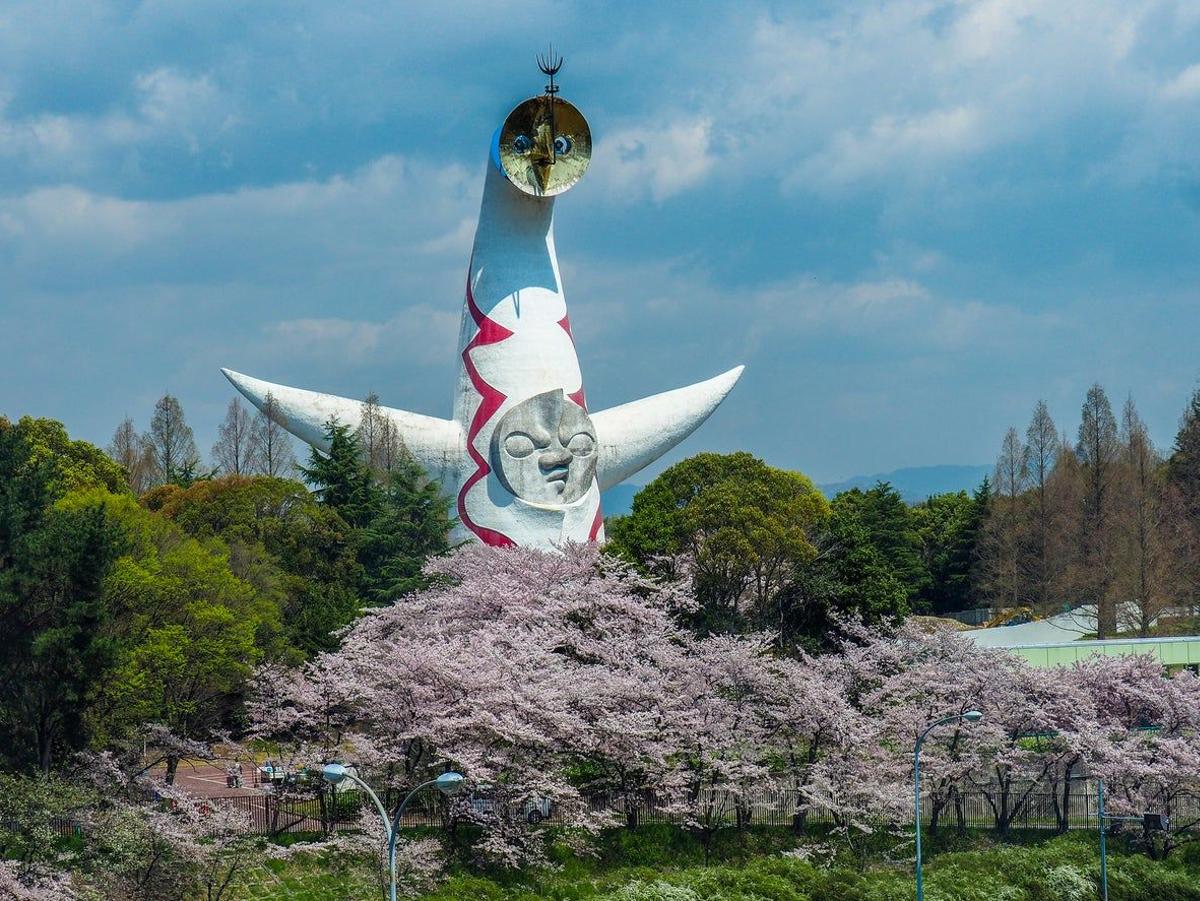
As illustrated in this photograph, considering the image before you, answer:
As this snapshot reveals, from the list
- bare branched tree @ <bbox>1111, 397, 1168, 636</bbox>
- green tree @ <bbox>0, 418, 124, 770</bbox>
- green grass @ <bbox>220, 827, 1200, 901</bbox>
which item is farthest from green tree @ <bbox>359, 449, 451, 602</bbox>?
bare branched tree @ <bbox>1111, 397, 1168, 636</bbox>

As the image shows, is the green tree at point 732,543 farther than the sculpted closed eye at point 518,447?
Yes

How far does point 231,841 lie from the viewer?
23672 millimetres

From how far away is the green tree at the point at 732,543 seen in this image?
37000 millimetres

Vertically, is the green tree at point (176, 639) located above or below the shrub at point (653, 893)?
above

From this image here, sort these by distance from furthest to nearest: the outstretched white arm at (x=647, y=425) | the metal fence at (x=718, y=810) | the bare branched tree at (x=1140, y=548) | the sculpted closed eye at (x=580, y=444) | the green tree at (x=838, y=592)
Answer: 1. the bare branched tree at (x=1140, y=548)
2. the outstretched white arm at (x=647, y=425)
3. the sculpted closed eye at (x=580, y=444)
4. the green tree at (x=838, y=592)
5. the metal fence at (x=718, y=810)

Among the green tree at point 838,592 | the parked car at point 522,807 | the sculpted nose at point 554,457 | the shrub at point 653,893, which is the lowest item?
the shrub at point 653,893

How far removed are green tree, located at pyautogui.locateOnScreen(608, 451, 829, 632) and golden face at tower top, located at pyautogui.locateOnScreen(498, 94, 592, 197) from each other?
821 centimetres

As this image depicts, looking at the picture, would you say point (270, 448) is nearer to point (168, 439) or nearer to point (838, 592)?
point (168, 439)

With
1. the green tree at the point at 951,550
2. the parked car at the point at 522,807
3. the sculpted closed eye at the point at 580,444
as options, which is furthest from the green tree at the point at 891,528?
the parked car at the point at 522,807

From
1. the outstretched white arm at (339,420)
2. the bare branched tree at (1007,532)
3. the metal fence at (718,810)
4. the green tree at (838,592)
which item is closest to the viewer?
the metal fence at (718,810)

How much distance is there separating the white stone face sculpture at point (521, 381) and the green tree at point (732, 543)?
4.94 ft

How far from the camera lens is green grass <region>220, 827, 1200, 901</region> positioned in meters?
24.5

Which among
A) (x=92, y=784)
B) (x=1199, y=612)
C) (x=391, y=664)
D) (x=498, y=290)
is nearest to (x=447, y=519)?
(x=498, y=290)

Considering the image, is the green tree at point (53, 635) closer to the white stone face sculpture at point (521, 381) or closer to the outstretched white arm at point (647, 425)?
the white stone face sculpture at point (521, 381)
